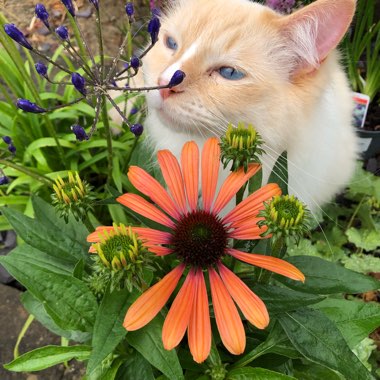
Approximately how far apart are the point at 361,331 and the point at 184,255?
357mm

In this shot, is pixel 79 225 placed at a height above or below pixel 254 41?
→ below

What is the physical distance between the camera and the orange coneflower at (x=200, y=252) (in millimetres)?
562

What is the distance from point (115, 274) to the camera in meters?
0.51

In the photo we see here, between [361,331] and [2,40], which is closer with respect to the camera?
Answer: [361,331]

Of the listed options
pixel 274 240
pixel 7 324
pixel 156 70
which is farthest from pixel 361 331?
pixel 7 324

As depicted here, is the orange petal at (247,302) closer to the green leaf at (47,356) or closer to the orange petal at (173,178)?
the orange petal at (173,178)

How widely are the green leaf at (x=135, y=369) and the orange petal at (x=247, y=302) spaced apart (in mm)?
232

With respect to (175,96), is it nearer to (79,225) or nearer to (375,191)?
(79,225)

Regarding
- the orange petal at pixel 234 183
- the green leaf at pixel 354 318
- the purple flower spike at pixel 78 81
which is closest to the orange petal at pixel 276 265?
the orange petal at pixel 234 183

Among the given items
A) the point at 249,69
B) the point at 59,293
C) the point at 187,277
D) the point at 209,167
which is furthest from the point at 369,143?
the point at 59,293

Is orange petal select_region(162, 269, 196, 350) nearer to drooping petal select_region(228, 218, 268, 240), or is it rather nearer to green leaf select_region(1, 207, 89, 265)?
drooping petal select_region(228, 218, 268, 240)

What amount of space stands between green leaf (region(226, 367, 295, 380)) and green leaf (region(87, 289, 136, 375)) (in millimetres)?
216

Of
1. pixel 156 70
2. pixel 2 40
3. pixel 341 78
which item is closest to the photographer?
pixel 2 40

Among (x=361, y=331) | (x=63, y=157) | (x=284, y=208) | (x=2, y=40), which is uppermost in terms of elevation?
(x=2, y=40)
